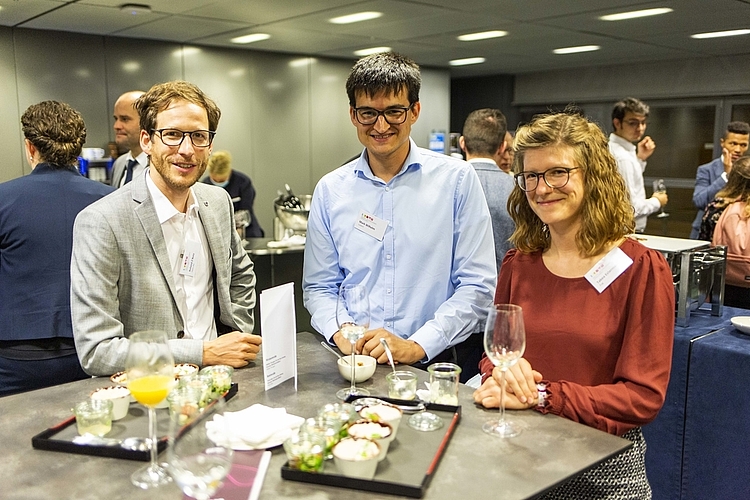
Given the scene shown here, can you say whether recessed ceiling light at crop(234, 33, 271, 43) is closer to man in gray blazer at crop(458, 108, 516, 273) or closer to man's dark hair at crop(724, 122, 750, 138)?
man in gray blazer at crop(458, 108, 516, 273)

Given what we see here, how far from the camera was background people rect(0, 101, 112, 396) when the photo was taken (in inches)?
98.4

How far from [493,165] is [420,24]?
2.62m

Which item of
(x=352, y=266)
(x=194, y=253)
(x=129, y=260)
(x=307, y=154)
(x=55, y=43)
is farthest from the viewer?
(x=307, y=154)

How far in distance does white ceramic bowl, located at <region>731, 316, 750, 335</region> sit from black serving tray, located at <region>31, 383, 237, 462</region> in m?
2.41

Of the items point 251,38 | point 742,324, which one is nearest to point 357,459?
point 742,324

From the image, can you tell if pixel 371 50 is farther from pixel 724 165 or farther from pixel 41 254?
pixel 41 254

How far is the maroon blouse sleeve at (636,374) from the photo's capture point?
5.08 feet

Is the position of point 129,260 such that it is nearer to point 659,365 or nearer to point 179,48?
point 659,365

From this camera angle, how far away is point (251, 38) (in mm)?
6703

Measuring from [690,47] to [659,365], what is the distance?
21.8ft

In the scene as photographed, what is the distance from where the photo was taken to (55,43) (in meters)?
6.32

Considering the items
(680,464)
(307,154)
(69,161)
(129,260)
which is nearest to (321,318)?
(129,260)

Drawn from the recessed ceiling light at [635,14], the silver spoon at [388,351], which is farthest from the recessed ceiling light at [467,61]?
the silver spoon at [388,351]

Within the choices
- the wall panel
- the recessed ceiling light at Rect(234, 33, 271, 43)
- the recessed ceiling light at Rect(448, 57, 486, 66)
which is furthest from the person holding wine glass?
the recessed ceiling light at Rect(448, 57, 486, 66)
